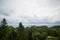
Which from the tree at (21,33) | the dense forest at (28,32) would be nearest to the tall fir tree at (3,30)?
the dense forest at (28,32)

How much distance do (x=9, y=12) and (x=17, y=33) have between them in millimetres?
1315

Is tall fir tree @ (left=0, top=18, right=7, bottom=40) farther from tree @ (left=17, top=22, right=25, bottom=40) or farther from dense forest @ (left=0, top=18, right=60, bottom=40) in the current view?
tree @ (left=17, top=22, right=25, bottom=40)

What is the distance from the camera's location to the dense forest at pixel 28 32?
711 centimetres

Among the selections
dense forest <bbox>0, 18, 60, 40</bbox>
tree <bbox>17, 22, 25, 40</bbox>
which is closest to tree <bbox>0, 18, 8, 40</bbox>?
dense forest <bbox>0, 18, 60, 40</bbox>

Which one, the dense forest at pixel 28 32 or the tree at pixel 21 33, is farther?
the tree at pixel 21 33

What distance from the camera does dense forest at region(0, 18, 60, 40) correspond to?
23.3 ft

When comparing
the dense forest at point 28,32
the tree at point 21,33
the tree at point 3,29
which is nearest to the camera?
the tree at point 3,29

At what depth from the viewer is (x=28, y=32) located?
24.7 feet

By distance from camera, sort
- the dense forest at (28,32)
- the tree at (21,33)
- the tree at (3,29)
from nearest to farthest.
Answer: the tree at (3,29)
the dense forest at (28,32)
the tree at (21,33)

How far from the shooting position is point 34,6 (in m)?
6.66

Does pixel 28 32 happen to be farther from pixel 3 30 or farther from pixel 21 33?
pixel 3 30

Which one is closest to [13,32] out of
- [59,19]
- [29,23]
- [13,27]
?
[13,27]

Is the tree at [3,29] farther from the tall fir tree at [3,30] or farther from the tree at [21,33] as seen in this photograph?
the tree at [21,33]

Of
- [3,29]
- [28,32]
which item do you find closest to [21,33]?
[28,32]
